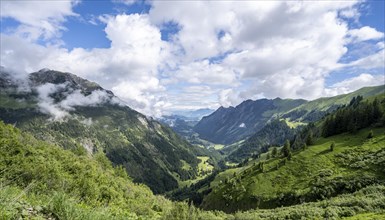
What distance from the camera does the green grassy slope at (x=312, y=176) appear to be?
312ft

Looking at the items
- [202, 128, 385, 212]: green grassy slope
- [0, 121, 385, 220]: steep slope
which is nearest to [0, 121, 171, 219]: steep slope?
[0, 121, 385, 220]: steep slope

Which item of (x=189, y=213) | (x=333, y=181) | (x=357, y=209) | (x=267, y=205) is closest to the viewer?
(x=189, y=213)

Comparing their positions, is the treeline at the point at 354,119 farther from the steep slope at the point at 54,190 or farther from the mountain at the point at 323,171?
the steep slope at the point at 54,190

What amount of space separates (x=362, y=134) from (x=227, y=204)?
72.4m

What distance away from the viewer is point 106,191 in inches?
3150

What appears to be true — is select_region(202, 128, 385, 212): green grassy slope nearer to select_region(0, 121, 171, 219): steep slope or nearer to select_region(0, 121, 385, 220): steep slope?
select_region(0, 121, 385, 220): steep slope

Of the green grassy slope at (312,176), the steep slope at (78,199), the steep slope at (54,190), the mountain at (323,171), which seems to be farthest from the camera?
the mountain at (323,171)

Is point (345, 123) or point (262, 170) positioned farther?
point (345, 123)

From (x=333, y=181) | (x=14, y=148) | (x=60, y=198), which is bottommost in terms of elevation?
(x=333, y=181)

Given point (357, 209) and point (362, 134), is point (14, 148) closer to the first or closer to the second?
point (357, 209)

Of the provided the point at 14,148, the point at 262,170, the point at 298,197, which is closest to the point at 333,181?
the point at 298,197

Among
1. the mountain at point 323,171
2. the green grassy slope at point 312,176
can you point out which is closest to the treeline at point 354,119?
the mountain at point 323,171

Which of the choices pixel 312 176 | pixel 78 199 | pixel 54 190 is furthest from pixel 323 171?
pixel 54 190

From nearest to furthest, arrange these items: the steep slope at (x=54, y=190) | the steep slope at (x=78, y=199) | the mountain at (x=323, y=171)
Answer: the steep slope at (x=54, y=190) < the steep slope at (x=78, y=199) < the mountain at (x=323, y=171)
